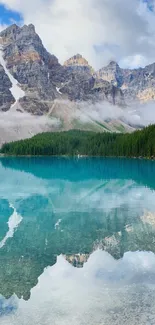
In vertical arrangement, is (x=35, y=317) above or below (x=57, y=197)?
above

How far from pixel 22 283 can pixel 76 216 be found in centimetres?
1698

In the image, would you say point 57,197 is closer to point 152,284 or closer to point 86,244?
point 86,244

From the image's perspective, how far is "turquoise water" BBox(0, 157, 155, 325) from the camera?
47.2 feet

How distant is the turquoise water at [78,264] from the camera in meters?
14.4

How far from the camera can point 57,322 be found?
13.6 metres

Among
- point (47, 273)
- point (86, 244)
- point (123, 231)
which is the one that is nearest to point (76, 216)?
point (123, 231)

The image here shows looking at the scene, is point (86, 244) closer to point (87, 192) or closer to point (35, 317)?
point (35, 317)

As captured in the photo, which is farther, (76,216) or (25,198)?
(25,198)

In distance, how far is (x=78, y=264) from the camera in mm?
20250

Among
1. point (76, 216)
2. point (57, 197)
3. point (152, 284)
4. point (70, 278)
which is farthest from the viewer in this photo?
point (57, 197)

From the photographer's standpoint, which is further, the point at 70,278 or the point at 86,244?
the point at 86,244

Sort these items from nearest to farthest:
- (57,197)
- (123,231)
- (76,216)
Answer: (123,231)
(76,216)
(57,197)

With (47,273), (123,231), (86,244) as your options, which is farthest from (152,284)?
(123,231)

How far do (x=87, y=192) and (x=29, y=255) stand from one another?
2984cm
